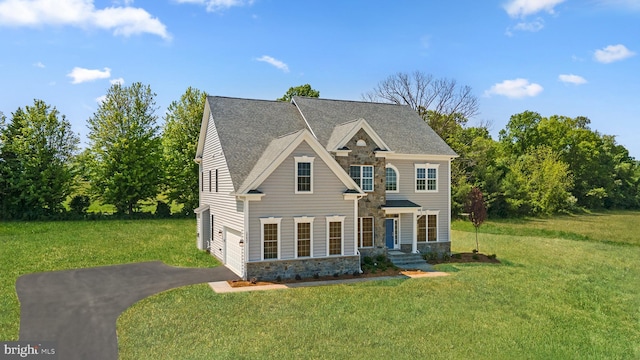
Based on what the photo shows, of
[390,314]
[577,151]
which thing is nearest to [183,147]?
[390,314]

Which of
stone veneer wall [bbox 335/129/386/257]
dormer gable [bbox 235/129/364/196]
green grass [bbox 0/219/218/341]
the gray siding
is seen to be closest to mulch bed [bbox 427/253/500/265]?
the gray siding

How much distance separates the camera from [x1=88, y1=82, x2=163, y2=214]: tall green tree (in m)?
40.7

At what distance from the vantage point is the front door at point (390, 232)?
949 inches

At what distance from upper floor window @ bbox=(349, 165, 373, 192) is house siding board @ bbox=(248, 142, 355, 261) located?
2134 mm

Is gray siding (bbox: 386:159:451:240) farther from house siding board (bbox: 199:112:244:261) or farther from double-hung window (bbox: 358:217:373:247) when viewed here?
house siding board (bbox: 199:112:244:261)

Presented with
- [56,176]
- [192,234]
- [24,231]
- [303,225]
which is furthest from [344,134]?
[56,176]

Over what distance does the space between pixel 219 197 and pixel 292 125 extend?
5751 millimetres

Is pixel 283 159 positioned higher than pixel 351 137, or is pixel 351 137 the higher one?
pixel 351 137

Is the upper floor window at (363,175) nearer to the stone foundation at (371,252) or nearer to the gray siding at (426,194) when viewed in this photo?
the gray siding at (426,194)

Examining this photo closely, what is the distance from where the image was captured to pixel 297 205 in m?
19.0

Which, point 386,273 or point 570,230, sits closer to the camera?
point 386,273

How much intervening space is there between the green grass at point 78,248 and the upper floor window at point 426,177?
41.0 feet

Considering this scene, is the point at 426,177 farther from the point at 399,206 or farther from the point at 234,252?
the point at 234,252

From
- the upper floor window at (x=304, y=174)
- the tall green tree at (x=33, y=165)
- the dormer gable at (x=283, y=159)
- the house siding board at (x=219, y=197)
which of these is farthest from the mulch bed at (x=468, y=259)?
the tall green tree at (x=33, y=165)
